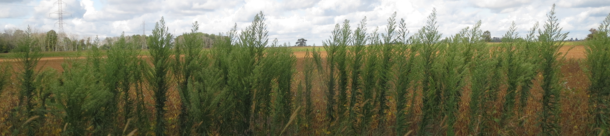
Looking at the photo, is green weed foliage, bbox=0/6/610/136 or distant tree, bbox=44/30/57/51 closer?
green weed foliage, bbox=0/6/610/136

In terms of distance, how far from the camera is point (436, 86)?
17.8 ft

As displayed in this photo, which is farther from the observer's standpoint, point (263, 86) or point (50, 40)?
point (50, 40)

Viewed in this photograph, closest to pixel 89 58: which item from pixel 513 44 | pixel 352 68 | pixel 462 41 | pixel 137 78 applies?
pixel 137 78

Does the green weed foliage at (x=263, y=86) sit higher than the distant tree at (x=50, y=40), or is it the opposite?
the distant tree at (x=50, y=40)

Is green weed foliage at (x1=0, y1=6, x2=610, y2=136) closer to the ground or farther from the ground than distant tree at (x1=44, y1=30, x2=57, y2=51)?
closer to the ground

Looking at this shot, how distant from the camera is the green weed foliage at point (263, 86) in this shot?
4488 mm

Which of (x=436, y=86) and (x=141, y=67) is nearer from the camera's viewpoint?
(x=141, y=67)

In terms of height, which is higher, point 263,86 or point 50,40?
point 50,40

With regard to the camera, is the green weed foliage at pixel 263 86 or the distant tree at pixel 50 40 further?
the distant tree at pixel 50 40

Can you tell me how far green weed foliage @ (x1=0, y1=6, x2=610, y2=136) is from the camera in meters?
4.49

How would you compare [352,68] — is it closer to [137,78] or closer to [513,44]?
[137,78]

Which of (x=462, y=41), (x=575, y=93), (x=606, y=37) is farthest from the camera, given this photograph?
(x=575, y=93)

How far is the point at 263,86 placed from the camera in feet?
16.0

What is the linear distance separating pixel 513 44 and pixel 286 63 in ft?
16.6
